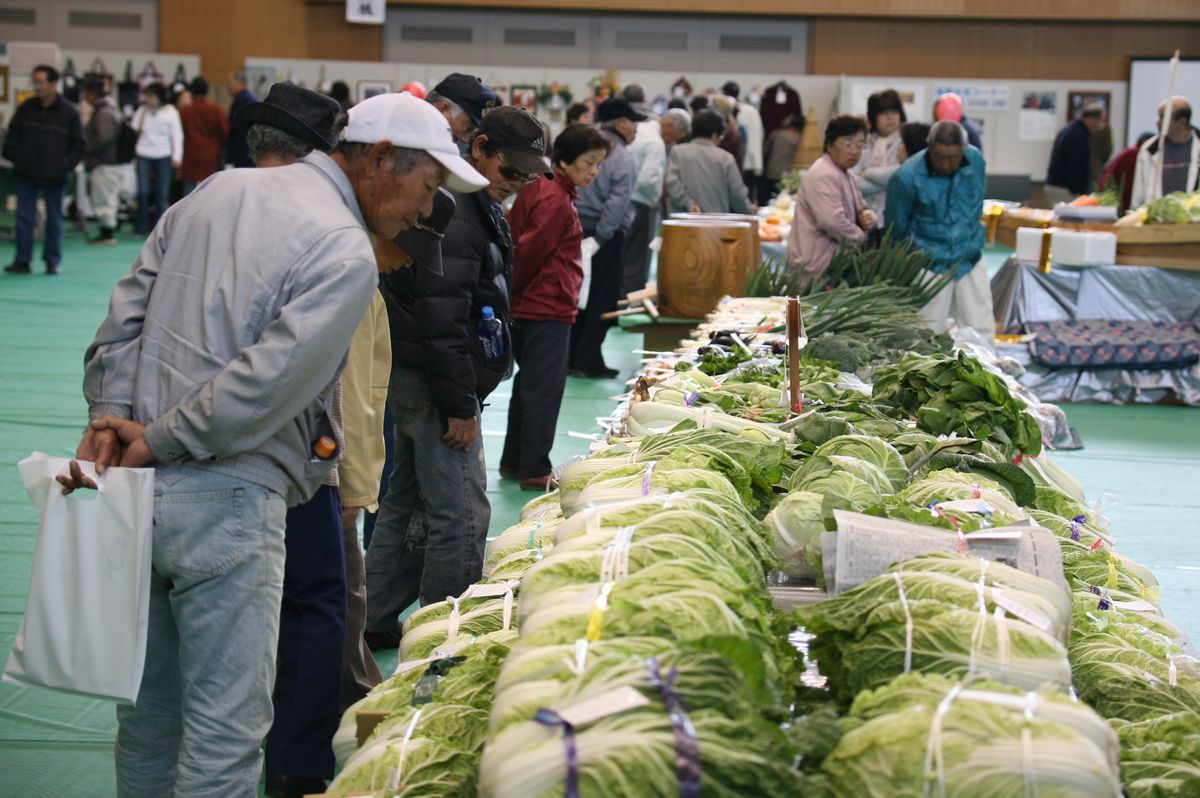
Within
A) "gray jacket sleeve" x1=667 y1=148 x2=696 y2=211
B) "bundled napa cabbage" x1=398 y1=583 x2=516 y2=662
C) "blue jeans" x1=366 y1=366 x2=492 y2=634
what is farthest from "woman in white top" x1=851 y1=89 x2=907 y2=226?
"bundled napa cabbage" x1=398 y1=583 x2=516 y2=662

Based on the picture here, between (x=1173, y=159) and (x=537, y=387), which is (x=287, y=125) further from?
(x=1173, y=159)

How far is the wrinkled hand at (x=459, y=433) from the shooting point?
13.4ft

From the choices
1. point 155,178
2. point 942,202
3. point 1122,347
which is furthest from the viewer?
point 155,178

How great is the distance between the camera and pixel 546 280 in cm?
628

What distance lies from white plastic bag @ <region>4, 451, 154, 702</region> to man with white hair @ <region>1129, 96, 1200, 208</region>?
10326 millimetres

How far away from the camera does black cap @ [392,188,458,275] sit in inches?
135

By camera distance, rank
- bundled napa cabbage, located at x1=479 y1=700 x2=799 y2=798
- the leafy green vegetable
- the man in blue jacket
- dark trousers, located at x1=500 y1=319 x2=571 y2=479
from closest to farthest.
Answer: bundled napa cabbage, located at x1=479 y1=700 x2=799 y2=798 < the leafy green vegetable < dark trousers, located at x1=500 y1=319 x2=571 y2=479 < the man in blue jacket

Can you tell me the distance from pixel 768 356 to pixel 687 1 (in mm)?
18619

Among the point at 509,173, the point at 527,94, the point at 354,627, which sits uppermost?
the point at 527,94

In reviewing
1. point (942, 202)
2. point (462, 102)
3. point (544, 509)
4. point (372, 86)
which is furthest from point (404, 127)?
point (372, 86)

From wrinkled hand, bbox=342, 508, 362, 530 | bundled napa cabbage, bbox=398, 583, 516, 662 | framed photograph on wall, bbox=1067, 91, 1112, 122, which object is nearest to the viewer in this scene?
bundled napa cabbage, bbox=398, 583, 516, 662

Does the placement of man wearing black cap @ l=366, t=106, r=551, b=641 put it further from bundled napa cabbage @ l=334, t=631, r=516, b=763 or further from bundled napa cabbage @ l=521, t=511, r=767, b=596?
bundled napa cabbage @ l=521, t=511, r=767, b=596

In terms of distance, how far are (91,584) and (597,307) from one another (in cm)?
720

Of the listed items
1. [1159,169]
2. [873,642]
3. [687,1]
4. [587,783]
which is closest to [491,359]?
[873,642]
